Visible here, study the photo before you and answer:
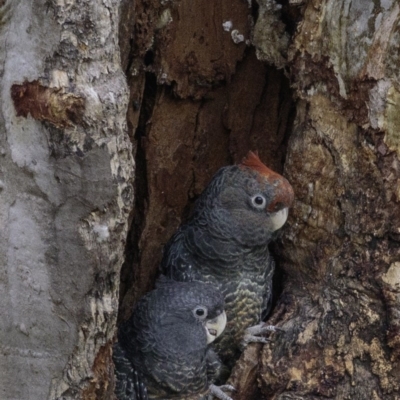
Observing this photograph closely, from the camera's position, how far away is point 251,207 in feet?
9.58

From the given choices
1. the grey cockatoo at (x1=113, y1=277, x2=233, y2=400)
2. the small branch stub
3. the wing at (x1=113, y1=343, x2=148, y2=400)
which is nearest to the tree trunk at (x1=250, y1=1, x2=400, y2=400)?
the grey cockatoo at (x1=113, y1=277, x2=233, y2=400)

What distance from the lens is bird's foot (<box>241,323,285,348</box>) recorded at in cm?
282

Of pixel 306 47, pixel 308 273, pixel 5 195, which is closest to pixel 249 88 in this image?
pixel 306 47

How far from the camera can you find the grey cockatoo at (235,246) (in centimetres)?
289

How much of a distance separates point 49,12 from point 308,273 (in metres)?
1.44

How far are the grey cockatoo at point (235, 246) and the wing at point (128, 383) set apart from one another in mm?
392

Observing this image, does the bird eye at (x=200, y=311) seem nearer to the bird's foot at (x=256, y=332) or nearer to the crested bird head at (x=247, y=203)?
the bird's foot at (x=256, y=332)

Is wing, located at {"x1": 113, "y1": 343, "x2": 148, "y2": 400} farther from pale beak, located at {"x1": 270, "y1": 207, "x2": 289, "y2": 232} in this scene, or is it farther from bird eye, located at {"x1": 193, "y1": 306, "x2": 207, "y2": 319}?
pale beak, located at {"x1": 270, "y1": 207, "x2": 289, "y2": 232}

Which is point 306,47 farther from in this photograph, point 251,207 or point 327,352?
point 327,352

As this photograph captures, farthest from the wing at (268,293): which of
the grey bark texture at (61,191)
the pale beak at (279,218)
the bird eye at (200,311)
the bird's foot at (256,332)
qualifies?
the grey bark texture at (61,191)

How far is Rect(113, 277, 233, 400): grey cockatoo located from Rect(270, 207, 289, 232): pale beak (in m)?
0.36

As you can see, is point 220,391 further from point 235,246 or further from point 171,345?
point 235,246

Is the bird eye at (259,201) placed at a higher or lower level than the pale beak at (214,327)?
higher

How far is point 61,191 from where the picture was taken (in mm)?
2211
